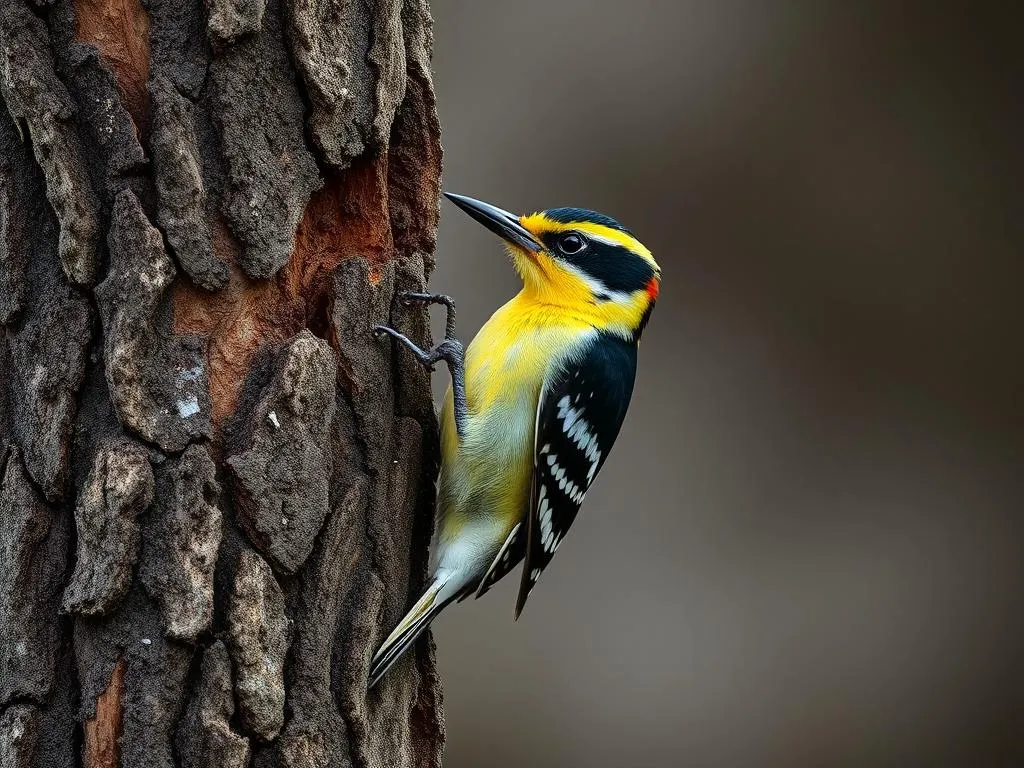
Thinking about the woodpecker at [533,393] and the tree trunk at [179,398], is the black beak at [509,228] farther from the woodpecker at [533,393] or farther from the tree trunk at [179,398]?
the tree trunk at [179,398]

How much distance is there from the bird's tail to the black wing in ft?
1.30

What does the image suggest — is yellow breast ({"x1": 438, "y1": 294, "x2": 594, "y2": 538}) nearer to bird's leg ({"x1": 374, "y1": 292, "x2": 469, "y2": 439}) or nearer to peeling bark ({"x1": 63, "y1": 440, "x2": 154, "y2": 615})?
bird's leg ({"x1": 374, "y1": 292, "x2": 469, "y2": 439})

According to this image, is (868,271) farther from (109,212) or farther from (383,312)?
(109,212)

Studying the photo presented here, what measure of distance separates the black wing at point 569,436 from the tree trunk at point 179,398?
2.52 feet

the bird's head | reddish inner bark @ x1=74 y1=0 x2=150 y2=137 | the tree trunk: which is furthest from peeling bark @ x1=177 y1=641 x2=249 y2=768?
the bird's head

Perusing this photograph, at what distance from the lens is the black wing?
3502mm

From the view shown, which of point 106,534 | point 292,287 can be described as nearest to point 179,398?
point 106,534

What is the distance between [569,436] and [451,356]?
0.46m

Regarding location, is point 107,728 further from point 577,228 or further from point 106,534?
point 577,228

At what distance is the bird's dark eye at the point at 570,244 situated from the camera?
387 cm

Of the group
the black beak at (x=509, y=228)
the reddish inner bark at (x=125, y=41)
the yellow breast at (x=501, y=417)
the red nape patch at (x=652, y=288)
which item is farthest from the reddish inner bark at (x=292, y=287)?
the red nape patch at (x=652, y=288)

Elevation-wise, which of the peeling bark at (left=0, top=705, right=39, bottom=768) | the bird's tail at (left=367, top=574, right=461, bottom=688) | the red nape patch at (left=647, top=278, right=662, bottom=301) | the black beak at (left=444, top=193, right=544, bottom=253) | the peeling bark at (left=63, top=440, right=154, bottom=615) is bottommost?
the peeling bark at (left=0, top=705, right=39, bottom=768)

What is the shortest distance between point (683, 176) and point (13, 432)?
4552 mm

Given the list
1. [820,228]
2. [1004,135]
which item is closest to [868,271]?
[820,228]
